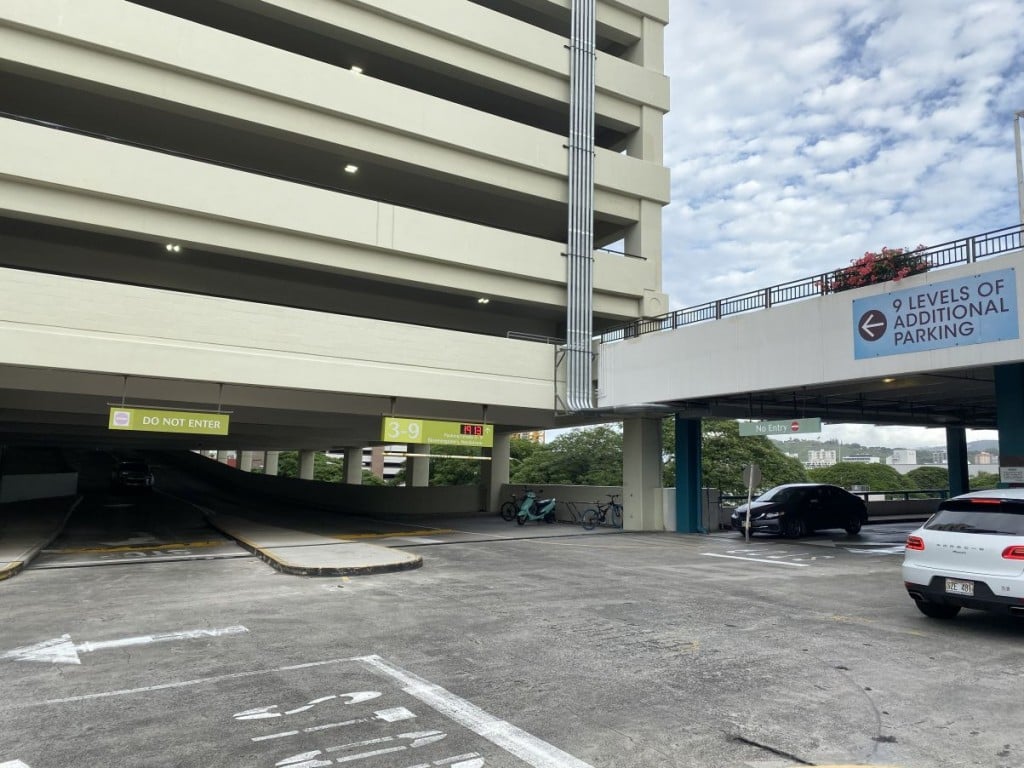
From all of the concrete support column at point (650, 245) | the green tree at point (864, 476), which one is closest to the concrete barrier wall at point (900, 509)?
the concrete support column at point (650, 245)

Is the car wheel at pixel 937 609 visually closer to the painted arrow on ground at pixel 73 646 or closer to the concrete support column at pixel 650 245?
the painted arrow on ground at pixel 73 646

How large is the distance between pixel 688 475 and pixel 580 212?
9.56 m

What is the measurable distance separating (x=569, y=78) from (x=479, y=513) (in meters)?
18.6

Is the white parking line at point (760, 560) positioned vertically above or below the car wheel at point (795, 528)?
below

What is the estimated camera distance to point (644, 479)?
2402 centimetres

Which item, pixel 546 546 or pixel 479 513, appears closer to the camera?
pixel 546 546

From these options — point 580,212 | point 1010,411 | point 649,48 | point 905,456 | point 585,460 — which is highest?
point 649,48

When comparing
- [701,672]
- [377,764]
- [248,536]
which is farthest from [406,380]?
[377,764]

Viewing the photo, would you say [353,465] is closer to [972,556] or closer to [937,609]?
[937,609]

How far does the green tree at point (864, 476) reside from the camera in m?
→ 57.7

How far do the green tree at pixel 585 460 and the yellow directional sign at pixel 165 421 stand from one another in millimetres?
42078

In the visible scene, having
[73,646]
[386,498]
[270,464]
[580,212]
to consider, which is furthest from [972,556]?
[270,464]

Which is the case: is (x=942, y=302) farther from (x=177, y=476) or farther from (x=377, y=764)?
(x=177, y=476)

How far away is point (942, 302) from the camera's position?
13.7 metres
